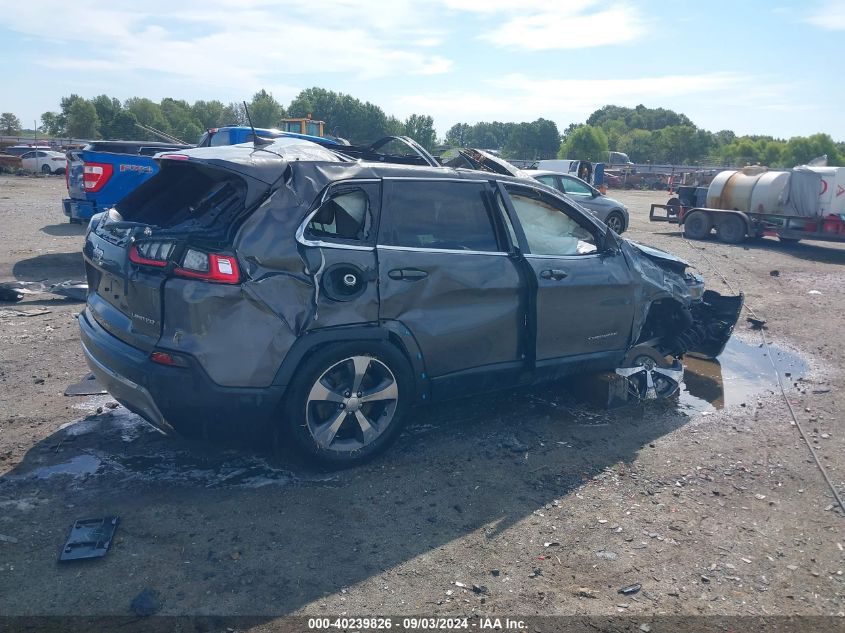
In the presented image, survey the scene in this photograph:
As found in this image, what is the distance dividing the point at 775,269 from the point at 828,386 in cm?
791

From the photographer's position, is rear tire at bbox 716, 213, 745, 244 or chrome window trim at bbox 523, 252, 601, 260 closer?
chrome window trim at bbox 523, 252, 601, 260

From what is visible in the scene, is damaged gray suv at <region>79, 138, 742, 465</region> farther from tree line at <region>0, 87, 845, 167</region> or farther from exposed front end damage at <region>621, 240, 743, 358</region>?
tree line at <region>0, 87, 845, 167</region>

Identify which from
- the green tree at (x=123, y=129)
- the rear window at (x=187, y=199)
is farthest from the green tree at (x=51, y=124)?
the rear window at (x=187, y=199)

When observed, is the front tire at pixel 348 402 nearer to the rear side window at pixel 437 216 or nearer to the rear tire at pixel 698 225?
the rear side window at pixel 437 216

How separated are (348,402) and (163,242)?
4.56 ft

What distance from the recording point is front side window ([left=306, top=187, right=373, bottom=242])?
4.09 m

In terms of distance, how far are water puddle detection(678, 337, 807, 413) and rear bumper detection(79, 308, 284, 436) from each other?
3695 mm

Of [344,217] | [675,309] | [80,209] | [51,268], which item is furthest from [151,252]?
[80,209]

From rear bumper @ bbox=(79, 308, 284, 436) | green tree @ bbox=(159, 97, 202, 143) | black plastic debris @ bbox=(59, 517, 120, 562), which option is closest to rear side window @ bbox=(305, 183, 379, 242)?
rear bumper @ bbox=(79, 308, 284, 436)

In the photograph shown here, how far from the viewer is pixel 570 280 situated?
502 cm

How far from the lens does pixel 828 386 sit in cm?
653

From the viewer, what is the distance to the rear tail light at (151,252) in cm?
373

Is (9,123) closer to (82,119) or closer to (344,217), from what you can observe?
(82,119)

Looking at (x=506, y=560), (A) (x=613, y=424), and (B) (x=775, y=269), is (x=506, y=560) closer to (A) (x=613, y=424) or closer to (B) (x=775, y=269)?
(A) (x=613, y=424)
